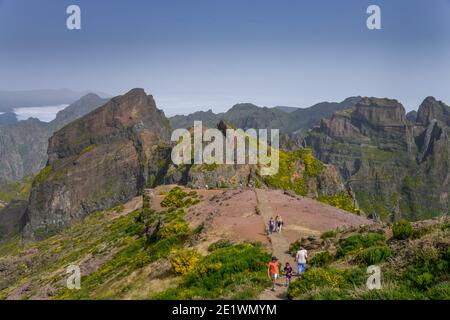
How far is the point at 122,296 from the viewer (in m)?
27.7

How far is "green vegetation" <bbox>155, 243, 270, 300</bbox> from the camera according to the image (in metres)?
21.3

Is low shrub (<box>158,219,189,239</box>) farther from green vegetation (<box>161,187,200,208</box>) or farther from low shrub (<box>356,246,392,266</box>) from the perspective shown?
low shrub (<box>356,246,392,266</box>)

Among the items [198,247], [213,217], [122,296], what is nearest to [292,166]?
[213,217]

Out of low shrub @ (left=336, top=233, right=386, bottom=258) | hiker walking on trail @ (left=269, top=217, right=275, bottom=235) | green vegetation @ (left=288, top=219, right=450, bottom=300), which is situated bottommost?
hiker walking on trail @ (left=269, top=217, right=275, bottom=235)

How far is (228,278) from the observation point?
78.9 feet

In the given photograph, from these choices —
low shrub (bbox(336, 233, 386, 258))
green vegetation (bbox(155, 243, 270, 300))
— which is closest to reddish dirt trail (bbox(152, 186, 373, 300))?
green vegetation (bbox(155, 243, 270, 300))

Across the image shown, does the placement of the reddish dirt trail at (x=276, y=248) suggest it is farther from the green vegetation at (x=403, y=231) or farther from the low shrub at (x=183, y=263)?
the green vegetation at (x=403, y=231)

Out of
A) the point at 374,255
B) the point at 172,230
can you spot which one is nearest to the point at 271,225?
the point at 172,230

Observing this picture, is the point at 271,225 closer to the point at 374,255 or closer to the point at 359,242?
the point at 359,242

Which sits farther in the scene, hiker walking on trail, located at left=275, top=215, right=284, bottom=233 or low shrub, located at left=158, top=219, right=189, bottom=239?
low shrub, located at left=158, top=219, right=189, bottom=239

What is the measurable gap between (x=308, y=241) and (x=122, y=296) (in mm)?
14175

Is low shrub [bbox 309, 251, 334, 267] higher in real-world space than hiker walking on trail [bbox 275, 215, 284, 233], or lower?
higher

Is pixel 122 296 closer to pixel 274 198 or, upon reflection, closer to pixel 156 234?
pixel 156 234

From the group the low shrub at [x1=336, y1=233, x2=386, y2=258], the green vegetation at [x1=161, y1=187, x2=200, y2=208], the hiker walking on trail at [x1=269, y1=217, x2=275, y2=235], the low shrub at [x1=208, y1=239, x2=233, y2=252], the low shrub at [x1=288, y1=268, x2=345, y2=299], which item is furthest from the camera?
the green vegetation at [x1=161, y1=187, x2=200, y2=208]
